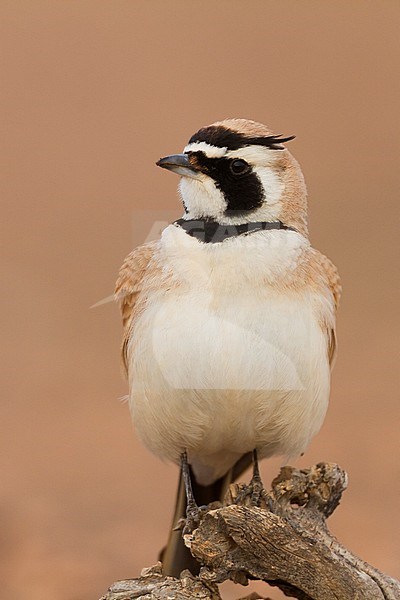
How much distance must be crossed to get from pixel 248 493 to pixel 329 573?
30cm

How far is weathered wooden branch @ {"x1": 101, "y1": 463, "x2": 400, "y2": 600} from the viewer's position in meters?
2.56

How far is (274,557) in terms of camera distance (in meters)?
2.60

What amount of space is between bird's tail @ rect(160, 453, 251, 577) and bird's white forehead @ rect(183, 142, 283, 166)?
34.8 inches

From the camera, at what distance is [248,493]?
2727 mm

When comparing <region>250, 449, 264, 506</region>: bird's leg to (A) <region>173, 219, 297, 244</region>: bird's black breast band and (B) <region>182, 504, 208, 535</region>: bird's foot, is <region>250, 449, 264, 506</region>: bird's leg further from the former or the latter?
(A) <region>173, 219, 297, 244</region>: bird's black breast band

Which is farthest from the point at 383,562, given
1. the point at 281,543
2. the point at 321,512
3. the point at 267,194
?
the point at 267,194

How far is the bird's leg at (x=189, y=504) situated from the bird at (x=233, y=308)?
11 cm

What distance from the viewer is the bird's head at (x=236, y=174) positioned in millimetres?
2486

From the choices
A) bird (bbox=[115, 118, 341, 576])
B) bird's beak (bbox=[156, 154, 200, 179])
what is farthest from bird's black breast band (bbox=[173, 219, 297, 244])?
bird's beak (bbox=[156, 154, 200, 179])

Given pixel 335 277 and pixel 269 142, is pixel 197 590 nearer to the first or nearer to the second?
pixel 335 277

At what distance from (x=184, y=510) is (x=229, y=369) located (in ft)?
2.15

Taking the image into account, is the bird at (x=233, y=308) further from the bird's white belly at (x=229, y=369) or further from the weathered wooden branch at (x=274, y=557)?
the weathered wooden branch at (x=274, y=557)

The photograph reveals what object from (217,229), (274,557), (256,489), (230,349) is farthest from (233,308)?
(274,557)

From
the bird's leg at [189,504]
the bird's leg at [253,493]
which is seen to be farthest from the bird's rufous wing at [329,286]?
the bird's leg at [189,504]
